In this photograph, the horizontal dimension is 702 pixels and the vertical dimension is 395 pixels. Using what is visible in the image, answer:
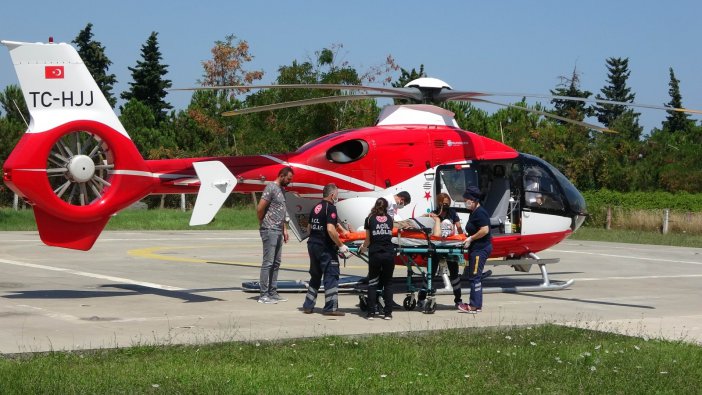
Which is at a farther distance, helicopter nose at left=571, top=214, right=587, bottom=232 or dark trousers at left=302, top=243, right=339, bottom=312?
helicopter nose at left=571, top=214, right=587, bottom=232

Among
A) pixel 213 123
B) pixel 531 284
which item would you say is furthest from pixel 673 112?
pixel 531 284

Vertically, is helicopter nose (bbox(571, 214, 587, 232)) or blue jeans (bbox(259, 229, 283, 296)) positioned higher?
helicopter nose (bbox(571, 214, 587, 232))

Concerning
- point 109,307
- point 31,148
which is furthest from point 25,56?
point 109,307

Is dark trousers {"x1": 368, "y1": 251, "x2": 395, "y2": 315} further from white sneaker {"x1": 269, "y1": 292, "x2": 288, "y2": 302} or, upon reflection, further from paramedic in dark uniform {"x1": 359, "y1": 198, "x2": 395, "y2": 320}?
white sneaker {"x1": 269, "y1": 292, "x2": 288, "y2": 302}

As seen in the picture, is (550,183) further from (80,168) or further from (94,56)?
(94,56)

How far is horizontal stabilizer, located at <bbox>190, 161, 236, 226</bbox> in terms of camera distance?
48.4 ft

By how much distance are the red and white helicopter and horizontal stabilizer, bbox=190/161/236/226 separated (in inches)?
0.7

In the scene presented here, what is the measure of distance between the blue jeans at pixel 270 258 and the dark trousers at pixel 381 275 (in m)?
1.99

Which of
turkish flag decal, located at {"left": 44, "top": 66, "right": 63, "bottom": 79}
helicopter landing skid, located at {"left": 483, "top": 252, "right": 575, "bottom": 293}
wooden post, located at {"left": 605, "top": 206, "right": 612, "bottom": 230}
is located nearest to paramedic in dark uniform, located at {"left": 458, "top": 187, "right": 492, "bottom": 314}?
helicopter landing skid, located at {"left": 483, "top": 252, "right": 575, "bottom": 293}

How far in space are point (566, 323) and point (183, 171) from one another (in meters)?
6.44

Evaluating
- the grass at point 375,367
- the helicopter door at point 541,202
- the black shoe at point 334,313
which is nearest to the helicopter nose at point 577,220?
the helicopter door at point 541,202

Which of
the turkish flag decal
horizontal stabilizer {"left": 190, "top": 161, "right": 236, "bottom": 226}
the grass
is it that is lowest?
the grass

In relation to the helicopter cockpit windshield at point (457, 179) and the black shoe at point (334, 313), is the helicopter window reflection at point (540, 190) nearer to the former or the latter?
the helicopter cockpit windshield at point (457, 179)

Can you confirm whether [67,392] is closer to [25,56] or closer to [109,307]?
[109,307]
